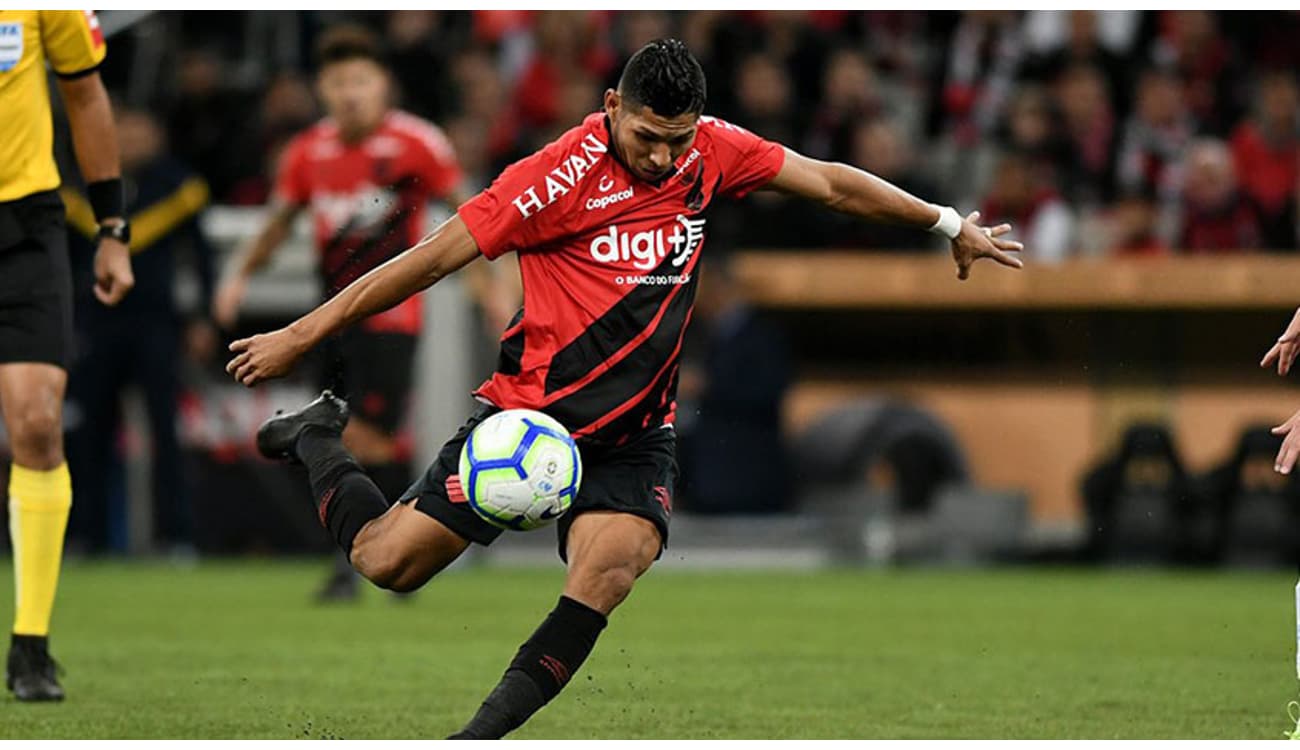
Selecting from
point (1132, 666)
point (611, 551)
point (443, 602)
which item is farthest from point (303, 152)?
point (611, 551)

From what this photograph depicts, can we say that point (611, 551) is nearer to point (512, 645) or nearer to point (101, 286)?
point (101, 286)

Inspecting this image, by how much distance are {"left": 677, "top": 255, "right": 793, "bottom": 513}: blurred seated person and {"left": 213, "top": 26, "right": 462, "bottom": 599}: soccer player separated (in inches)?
134

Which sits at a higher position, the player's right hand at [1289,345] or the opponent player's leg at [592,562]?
the player's right hand at [1289,345]

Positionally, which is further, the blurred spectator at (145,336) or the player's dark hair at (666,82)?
the blurred spectator at (145,336)

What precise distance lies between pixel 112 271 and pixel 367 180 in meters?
3.63

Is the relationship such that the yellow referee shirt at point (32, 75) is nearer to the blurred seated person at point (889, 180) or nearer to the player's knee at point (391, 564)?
the player's knee at point (391, 564)

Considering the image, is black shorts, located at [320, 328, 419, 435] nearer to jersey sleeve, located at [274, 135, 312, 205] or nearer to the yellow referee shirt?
jersey sleeve, located at [274, 135, 312, 205]

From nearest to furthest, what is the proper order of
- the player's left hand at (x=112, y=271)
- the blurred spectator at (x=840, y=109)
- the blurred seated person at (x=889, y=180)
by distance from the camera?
the player's left hand at (x=112, y=271)
the blurred seated person at (x=889, y=180)
the blurred spectator at (x=840, y=109)

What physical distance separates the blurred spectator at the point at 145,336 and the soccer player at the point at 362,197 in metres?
3.23

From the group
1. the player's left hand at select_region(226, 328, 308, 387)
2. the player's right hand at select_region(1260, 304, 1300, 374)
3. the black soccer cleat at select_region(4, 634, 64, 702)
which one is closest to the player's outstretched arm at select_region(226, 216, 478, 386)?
the player's left hand at select_region(226, 328, 308, 387)

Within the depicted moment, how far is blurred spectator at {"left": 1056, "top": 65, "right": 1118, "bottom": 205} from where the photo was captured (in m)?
15.8

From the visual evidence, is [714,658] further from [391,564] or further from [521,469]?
[521,469]

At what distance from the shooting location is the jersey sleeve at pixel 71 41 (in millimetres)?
7902

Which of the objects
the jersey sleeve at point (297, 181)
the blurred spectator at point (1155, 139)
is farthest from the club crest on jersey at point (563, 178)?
the blurred spectator at point (1155, 139)
